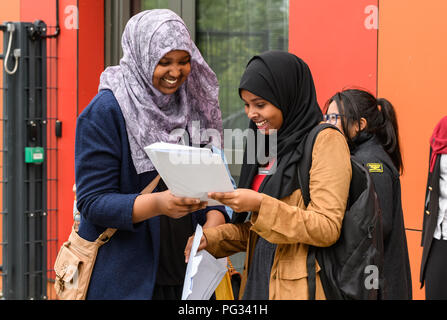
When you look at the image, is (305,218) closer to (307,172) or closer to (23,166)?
(307,172)

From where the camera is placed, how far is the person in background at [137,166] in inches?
80.7

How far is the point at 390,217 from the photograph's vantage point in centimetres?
327

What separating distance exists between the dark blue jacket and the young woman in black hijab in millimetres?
177

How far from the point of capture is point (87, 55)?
20.2 ft

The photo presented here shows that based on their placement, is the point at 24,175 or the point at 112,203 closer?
the point at 112,203

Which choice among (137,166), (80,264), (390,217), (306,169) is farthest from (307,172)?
(390,217)

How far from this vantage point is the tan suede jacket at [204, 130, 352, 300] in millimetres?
1983

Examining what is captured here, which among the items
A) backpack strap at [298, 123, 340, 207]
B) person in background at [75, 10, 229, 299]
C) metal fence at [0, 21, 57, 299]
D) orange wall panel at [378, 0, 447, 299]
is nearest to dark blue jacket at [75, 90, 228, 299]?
person in background at [75, 10, 229, 299]

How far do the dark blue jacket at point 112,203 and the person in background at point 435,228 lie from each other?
2.19 m

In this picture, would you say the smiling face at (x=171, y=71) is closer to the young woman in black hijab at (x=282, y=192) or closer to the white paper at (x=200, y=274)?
the young woman in black hijab at (x=282, y=192)

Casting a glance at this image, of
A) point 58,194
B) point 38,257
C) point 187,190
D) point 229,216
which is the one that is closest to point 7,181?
point 38,257

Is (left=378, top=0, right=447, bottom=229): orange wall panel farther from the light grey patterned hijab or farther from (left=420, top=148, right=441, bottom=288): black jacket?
the light grey patterned hijab

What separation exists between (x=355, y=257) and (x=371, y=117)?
6.10ft

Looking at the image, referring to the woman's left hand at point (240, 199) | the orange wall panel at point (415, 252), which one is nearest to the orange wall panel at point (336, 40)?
the orange wall panel at point (415, 252)
